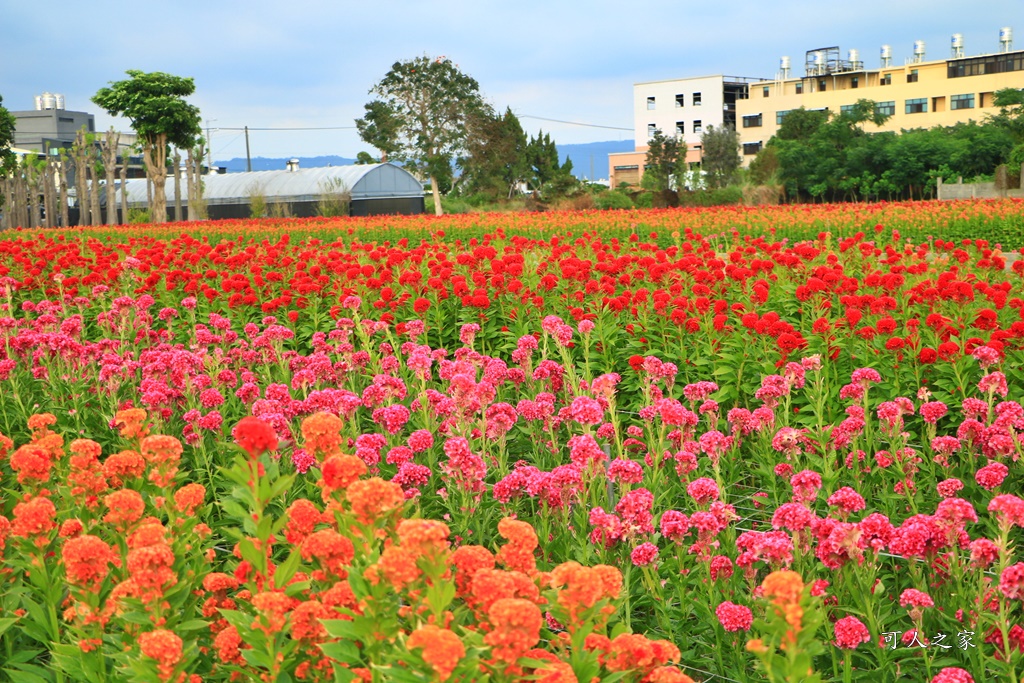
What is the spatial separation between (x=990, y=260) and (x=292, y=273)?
6.79m

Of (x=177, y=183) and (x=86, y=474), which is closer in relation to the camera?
(x=86, y=474)

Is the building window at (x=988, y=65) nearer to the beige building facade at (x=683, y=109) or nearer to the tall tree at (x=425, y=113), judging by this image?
the beige building facade at (x=683, y=109)

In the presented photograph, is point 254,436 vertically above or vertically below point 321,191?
below

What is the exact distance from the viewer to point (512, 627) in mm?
2006

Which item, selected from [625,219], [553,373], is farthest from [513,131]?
[553,373]

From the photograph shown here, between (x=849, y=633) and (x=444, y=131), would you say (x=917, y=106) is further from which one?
(x=849, y=633)

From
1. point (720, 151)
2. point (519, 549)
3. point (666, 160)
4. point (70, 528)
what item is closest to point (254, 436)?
point (519, 549)

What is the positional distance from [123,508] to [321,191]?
52.4 m

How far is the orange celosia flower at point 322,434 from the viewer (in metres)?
2.96

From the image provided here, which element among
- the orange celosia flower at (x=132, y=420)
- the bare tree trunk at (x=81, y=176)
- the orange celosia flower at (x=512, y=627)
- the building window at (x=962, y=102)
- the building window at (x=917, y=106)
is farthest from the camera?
the building window at (x=917, y=106)

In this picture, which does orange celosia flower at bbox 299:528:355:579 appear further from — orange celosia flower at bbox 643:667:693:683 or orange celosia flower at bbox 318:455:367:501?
orange celosia flower at bbox 643:667:693:683

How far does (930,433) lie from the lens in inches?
177

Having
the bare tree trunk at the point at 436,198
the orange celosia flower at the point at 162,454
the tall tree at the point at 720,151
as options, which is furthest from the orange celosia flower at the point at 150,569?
the tall tree at the point at 720,151

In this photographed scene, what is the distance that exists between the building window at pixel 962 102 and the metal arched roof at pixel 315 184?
155ft
